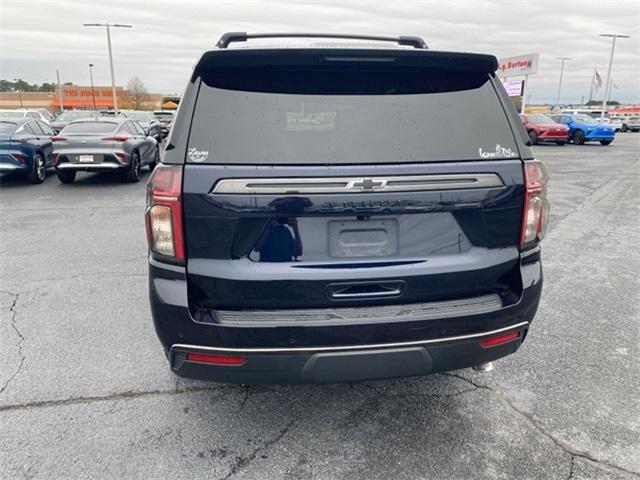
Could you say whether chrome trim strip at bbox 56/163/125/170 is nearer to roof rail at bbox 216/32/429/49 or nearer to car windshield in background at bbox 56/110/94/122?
roof rail at bbox 216/32/429/49

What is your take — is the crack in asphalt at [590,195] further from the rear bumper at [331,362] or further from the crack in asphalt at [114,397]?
the crack in asphalt at [114,397]

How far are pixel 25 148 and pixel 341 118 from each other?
35.5 ft

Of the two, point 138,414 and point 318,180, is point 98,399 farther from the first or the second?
point 318,180

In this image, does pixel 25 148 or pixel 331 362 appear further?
pixel 25 148

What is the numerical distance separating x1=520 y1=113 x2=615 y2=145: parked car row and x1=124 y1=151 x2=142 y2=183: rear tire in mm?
19005

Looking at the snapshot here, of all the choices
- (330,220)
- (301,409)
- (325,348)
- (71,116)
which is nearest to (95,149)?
(301,409)

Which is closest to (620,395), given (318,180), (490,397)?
(490,397)

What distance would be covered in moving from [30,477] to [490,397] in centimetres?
259

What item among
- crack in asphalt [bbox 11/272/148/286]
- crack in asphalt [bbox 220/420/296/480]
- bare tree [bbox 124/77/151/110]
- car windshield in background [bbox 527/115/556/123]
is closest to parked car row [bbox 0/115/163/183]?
crack in asphalt [bbox 11/272/148/286]

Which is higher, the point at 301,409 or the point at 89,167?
the point at 89,167

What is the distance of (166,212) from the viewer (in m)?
2.12

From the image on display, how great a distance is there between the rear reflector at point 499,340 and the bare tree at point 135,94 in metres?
68.2

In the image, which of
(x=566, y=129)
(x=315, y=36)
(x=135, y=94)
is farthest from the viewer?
(x=135, y=94)

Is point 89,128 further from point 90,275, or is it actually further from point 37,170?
point 90,275
